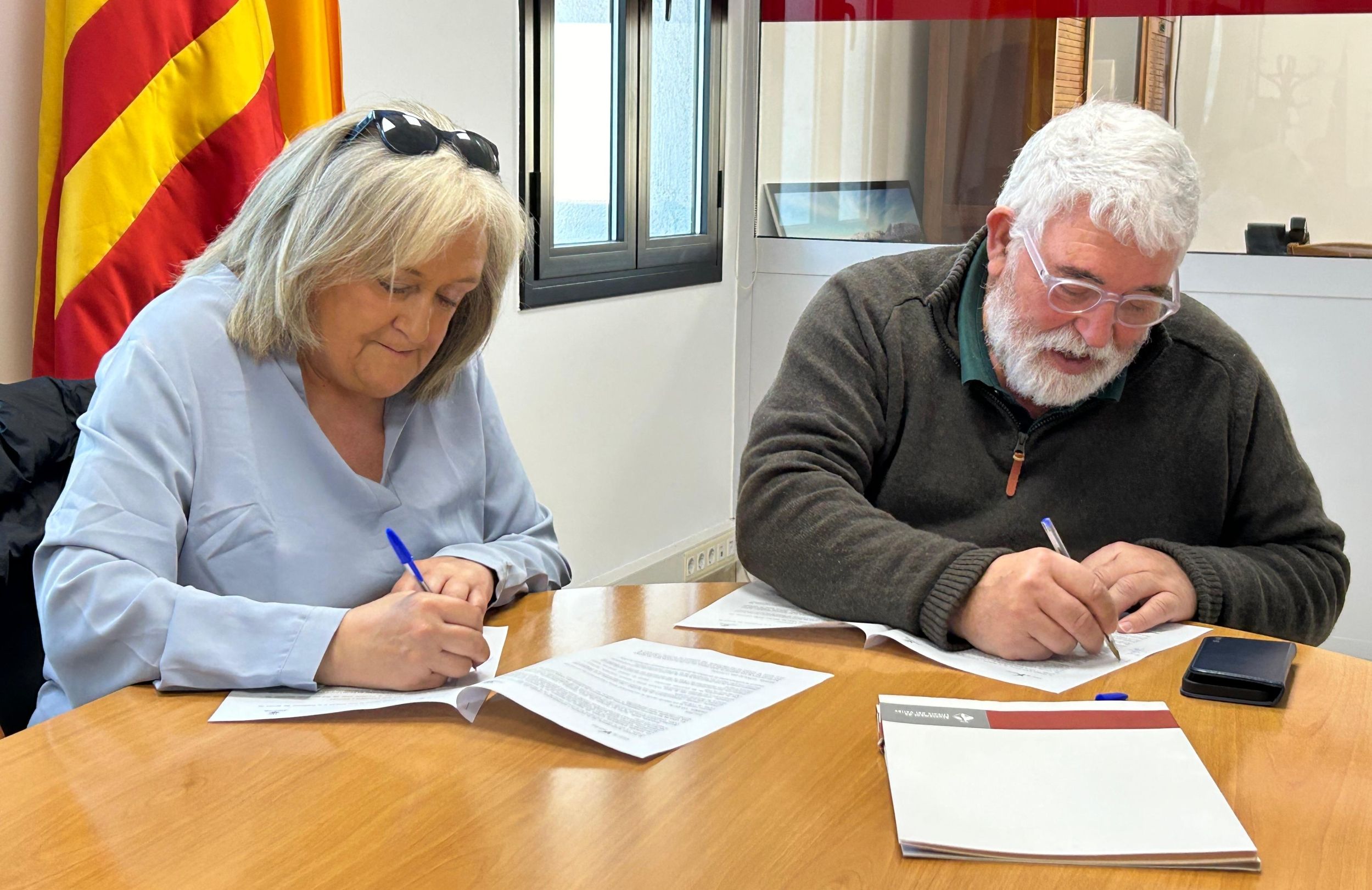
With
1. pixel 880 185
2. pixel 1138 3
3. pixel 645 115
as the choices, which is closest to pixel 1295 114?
pixel 1138 3

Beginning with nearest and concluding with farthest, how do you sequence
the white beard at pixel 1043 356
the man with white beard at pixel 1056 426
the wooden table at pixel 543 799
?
the wooden table at pixel 543 799 < the man with white beard at pixel 1056 426 < the white beard at pixel 1043 356

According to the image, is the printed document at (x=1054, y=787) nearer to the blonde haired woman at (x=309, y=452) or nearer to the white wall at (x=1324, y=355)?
the blonde haired woman at (x=309, y=452)

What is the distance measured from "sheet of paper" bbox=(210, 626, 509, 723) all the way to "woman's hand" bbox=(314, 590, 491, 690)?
1cm

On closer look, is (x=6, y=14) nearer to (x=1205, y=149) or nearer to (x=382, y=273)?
(x=382, y=273)

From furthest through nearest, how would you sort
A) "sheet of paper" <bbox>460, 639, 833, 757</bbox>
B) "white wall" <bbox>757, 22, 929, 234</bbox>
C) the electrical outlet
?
the electrical outlet < "white wall" <bbox>757, 22, 929, 234</bbox> < "sheet of paper" <bbox>460, 639, 833, 757</bbox>

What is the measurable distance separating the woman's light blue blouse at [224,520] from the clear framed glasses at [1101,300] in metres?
0.74

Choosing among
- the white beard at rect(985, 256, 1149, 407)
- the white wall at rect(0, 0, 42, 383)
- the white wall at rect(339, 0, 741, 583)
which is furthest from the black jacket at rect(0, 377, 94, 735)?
the white wall at rect(339, 0, 741, 583)

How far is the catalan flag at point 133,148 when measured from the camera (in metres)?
1.92

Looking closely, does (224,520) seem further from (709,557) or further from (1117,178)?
(709,557)

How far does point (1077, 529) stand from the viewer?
1771 mm

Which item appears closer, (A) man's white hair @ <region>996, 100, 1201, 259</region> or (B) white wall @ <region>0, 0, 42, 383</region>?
(A) man's white hair @ <region>996, 100, 1201, 259</region>

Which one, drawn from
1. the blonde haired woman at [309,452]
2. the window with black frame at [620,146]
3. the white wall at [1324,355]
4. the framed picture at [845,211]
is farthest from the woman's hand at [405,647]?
the framed picture at [845,211]

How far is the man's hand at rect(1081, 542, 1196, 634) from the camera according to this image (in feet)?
4.92

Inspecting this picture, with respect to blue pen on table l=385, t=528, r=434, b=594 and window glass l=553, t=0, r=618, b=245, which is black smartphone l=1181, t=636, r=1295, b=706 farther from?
window glass l=553, t=0, r=618, b=245
